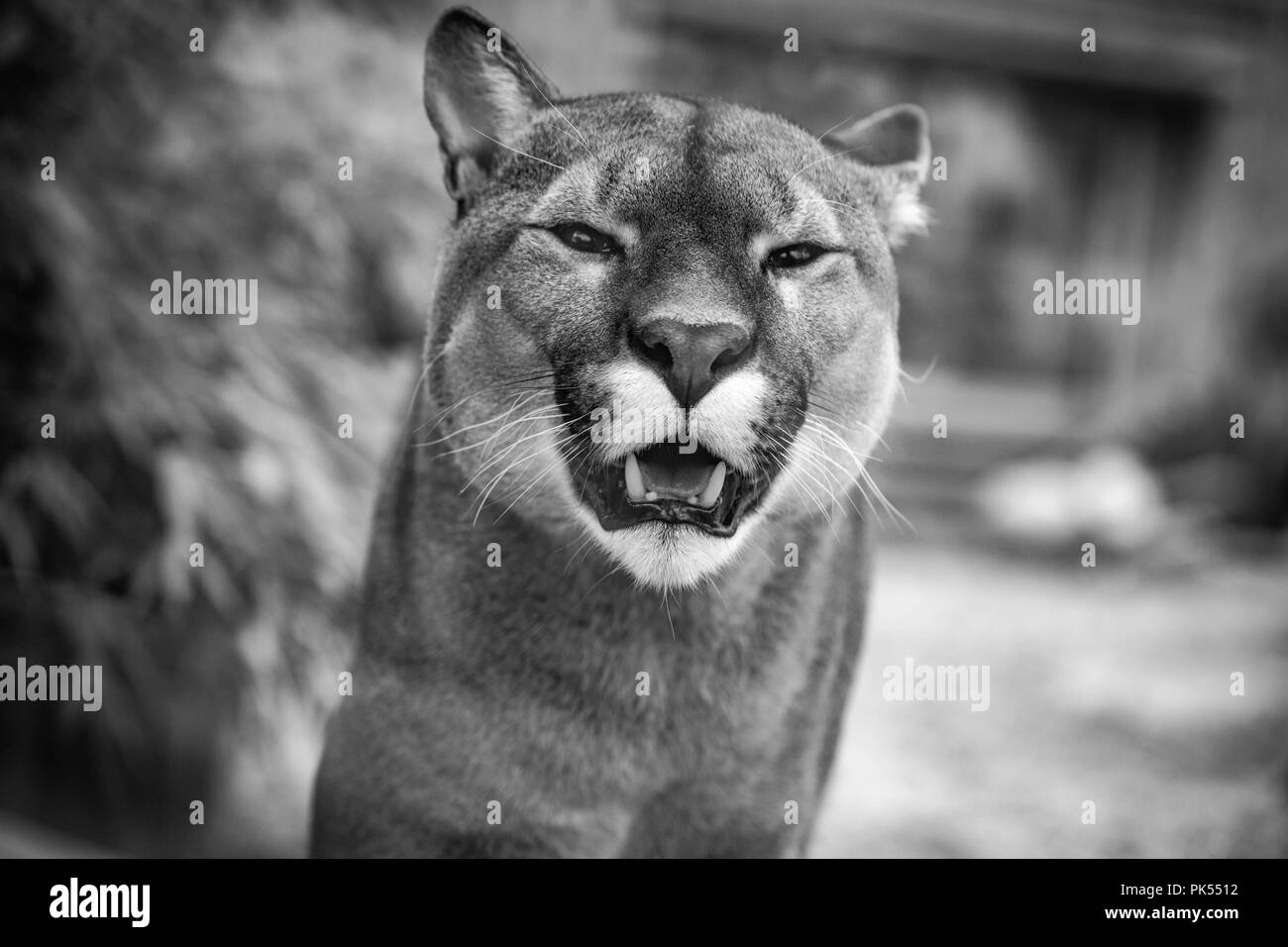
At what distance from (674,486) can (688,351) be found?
271 mm

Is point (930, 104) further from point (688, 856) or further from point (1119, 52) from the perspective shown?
point (688, 856)

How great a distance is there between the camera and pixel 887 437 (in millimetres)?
4711

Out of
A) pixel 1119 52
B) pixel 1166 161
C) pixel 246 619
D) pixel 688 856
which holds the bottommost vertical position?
pixel 688 856

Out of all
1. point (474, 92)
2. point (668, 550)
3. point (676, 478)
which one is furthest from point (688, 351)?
point (474, 92)

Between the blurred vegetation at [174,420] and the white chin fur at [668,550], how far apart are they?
195 cm

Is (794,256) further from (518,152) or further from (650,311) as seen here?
(518,152)

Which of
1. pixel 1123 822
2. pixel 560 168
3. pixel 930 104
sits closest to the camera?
pixel 560 168

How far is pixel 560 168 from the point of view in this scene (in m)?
2.14

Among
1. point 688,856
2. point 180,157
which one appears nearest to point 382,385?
point 180,157

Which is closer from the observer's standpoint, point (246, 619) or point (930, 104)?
point (246, 619)

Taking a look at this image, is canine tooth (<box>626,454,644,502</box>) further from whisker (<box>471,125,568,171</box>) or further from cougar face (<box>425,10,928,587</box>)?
whisker (<box>471,125,568,171</box>)

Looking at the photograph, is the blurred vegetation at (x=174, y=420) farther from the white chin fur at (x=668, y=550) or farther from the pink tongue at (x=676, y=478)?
the pink tongue at (x=676, y=478)

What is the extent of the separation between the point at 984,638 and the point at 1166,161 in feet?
11.6

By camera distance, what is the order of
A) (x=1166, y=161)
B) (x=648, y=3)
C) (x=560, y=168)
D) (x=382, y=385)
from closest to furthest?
(x=560, y=168), (x=382, y=385), (x=648, y=3), (x=1166, y=161)
